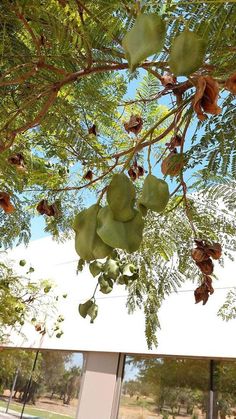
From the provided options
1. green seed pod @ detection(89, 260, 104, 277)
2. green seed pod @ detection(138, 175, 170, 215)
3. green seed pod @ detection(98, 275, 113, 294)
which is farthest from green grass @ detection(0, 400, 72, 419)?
green seed pod @ detection(138, 175, 170, 215)

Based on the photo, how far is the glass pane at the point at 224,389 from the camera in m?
6.39

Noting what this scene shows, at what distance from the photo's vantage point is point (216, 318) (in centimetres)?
722

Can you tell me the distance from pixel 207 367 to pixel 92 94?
236 inches

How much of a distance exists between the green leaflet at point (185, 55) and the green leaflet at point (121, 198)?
215mm

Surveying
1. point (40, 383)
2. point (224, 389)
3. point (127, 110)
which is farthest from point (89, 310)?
point (40, 383)

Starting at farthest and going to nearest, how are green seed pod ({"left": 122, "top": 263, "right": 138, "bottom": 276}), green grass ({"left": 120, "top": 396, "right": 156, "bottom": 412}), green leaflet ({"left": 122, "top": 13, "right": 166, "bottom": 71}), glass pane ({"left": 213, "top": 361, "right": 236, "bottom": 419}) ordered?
green grass ({"left": 120, "top": 396, "right": 156, "bottom": 412})
glass pane ({"left": 213, "top": 361, "right": 236, "bottom": 419})
green seed pod ({"left": 122, "top": 263, "right": 138, "bottom": 276})
green leaflet ({"left": 122, "top": 13, "right": 166, "bottom": 71})

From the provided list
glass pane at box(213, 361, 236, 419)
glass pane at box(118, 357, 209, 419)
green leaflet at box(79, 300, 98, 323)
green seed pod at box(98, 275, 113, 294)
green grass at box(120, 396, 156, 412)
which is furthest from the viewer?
green grass at box(120, 396, 156, 412)

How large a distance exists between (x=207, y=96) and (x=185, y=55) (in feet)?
0.36

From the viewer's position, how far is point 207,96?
0.81m

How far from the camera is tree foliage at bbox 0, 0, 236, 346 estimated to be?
1.11 m

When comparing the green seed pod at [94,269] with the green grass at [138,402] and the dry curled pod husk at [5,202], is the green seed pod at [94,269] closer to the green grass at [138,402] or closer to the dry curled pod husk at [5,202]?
the dry curled pod husk at [5,202]

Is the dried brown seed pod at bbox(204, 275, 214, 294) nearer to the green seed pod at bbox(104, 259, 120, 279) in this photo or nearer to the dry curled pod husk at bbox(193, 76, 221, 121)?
the green seed pod at bbox(104, 259, 120, 279)

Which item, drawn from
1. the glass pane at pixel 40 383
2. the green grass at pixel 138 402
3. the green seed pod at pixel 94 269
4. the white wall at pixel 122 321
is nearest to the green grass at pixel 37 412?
the glass pane at pixel 40 383

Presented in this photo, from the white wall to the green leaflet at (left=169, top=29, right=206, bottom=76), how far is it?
668 centimetres
